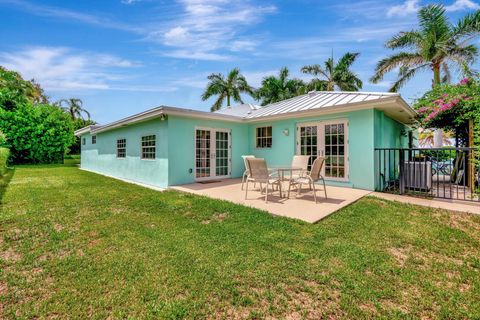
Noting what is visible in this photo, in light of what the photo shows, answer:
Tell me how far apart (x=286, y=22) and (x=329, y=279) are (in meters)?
8.96

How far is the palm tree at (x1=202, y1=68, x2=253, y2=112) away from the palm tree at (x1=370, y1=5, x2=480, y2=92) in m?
12.6

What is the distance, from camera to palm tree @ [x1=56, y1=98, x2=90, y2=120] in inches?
1352

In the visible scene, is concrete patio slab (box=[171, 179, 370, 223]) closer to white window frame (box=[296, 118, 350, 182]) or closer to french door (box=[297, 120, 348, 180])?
white window frame (box=[296, 118, 350, 182])

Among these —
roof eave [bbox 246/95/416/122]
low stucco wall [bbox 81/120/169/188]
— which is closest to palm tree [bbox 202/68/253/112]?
low stucco wall [bbox 81/120/169/188]

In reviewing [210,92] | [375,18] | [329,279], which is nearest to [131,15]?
[375,18]

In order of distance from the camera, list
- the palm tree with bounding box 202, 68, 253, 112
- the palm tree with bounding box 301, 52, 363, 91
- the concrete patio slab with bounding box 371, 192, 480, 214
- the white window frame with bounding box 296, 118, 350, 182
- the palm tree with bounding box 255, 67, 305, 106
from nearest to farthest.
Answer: the concrete patio slab with bounding box 371, 192, 480, 214 < the white window frame with bounding box 296, 118, 350, 182 < the palm tree with bounding box 301, 52, 363, 91 < the palm tree with bounding box 255, 67, 305, 106 < the palm tree with bounding box 202, 68, 253, 112

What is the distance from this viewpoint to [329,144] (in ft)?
Result: 27.2

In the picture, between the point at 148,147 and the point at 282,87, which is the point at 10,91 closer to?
the point at 148,147

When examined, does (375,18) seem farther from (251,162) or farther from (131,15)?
(131,15)

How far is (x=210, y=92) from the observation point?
76.3ft

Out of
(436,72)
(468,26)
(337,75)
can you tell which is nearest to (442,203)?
(436,72)

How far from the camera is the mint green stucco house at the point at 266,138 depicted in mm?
7504

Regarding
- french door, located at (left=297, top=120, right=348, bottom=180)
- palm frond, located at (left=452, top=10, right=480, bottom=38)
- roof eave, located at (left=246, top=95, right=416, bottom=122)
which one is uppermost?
palm frond, located at (left=452, top=10, right=480, bottom=38)

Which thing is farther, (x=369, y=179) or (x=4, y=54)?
(x=4, y=54)
